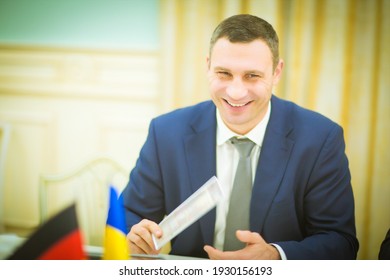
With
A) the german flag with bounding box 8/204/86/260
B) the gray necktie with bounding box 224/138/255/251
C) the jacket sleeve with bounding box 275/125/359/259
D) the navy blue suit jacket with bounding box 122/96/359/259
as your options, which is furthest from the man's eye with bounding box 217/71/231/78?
the german flag with bounding box 8/204/86/260

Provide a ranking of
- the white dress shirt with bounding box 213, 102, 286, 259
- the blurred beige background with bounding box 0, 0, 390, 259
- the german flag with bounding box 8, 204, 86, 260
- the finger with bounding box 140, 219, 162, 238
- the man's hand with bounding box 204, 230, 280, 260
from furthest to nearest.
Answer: the blurred beige background with bounding box 0, 0, 390, 259
the white dress shirt with bounding box 213, 102, 286, 259
the man's hand with bounding box 204, 230, 280, 260
the finger with bounding box 140, 219, 162, 238
the german flag with bounding box 8, 204, 86, 260

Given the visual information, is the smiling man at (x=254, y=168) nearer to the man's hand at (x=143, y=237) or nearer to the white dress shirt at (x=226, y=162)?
the white dress shirt at (x=226, y=162)

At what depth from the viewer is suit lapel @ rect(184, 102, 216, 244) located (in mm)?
1146

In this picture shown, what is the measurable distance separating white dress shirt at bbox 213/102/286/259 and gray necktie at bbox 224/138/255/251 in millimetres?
17

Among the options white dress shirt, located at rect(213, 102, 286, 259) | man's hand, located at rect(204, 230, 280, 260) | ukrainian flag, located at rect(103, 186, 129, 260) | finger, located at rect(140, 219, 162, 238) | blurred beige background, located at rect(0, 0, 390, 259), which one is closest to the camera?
ukrainian flag, located at rect(103, 186, 129, 260)

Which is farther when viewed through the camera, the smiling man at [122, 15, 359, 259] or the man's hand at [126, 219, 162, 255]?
the smiling man at [122, 15, 359, 259]

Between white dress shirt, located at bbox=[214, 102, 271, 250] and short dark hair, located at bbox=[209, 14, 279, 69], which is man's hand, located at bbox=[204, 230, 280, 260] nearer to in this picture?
white dress shirt, located at bbox=[214, 102, 271, 250]

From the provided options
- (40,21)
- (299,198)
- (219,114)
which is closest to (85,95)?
(40,21)

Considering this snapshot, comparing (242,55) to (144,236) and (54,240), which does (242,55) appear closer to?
(144,236)

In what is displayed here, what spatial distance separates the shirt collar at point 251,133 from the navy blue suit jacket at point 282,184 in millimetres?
22

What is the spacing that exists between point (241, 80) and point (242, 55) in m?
0.08

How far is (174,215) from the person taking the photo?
2.94 feet

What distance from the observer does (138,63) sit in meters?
1.54

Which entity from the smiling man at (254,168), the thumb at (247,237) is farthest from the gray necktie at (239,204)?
the thumb at (247,237)
